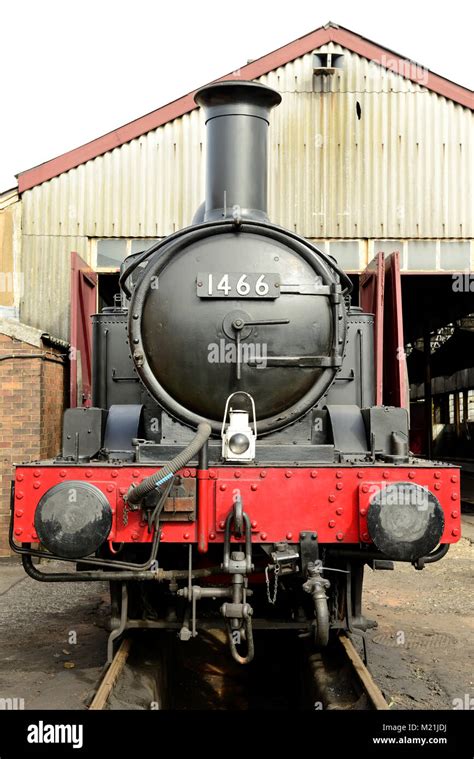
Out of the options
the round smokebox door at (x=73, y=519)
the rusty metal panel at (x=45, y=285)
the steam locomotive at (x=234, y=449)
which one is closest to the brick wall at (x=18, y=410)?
the rusty metal panel at (x=45, y=285)

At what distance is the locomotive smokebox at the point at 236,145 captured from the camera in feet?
13.6

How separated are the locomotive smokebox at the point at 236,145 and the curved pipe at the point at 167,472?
1525mm

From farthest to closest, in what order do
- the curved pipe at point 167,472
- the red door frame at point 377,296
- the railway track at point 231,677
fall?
the red door frame at point 377,296 < the railway track at point 231,677 < the curved pipe at point 167,472

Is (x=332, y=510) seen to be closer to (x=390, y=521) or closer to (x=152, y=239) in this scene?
(x=390, y=521)

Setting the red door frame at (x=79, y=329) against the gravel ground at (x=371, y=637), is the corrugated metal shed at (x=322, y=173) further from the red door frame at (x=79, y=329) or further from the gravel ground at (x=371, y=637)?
the gravel ground at (x=371, y=637)

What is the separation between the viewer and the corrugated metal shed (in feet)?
29.2

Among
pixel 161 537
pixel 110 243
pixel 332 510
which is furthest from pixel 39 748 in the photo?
pixel 110 243

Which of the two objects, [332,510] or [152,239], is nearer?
[332,510]

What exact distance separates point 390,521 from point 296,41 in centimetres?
765

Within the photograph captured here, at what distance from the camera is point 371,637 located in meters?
4.97

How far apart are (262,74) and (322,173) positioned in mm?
1462

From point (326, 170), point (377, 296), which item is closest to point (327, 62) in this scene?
point (326, 170)

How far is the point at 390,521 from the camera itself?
10.2ft

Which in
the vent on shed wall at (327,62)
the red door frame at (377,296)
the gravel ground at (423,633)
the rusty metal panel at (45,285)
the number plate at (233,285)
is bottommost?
the gravel ground at (423,633)
